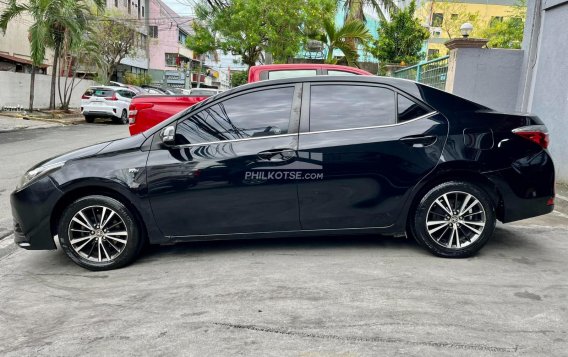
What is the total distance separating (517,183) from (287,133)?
2082mm

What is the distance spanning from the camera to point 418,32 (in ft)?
54.4

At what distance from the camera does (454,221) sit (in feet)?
13.8

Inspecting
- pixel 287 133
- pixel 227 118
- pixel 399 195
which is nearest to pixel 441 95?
pixel 399 195

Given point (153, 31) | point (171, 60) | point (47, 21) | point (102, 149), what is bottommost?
point (102, 149)

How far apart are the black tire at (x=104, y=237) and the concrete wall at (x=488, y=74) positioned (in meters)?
7.23

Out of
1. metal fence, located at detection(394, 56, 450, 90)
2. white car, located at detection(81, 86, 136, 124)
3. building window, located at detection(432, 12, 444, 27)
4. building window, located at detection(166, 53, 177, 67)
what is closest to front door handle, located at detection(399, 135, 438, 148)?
metal fence, located at detection(394, 56, 450, 90)

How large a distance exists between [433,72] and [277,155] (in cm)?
819

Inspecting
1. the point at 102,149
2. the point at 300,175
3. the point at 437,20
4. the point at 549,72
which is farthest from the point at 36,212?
the point at 437,20

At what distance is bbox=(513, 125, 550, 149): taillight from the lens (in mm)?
4238

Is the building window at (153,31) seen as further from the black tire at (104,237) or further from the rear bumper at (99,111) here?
the black tire at (104,237)

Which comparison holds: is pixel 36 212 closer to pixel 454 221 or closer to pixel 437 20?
pixel 454 221

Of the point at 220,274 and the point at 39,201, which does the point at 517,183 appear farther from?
the point at 39,201

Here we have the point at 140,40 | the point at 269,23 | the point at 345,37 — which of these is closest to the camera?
the point at 345,37

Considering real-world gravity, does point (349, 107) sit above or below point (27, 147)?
above
